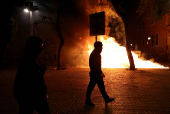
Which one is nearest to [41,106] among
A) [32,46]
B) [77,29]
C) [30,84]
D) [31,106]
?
[31,106]

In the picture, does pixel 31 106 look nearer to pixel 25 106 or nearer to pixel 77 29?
pixel 25 106

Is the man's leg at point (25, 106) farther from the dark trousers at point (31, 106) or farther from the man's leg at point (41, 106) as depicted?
the man's leg at point (41, 106)

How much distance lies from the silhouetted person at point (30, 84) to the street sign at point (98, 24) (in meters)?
4.68

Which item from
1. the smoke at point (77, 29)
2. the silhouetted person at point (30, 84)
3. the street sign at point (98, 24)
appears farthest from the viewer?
the smoke at point (77, 29)

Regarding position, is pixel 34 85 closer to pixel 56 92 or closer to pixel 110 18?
pixel 56 92

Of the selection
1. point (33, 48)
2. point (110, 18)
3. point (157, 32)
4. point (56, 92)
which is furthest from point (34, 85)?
point (157, 32)

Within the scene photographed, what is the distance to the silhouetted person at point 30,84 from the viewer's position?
2.49 meters

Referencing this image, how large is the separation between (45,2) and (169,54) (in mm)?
17941

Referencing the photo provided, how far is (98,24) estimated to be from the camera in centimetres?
707

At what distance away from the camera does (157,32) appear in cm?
2617

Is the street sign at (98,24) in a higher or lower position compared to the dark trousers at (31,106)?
higher

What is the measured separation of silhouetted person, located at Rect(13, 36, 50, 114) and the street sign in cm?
468

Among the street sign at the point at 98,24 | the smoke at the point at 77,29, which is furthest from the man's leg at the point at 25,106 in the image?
the smoke at the point at 77,29

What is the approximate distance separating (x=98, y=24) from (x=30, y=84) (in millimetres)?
5108
